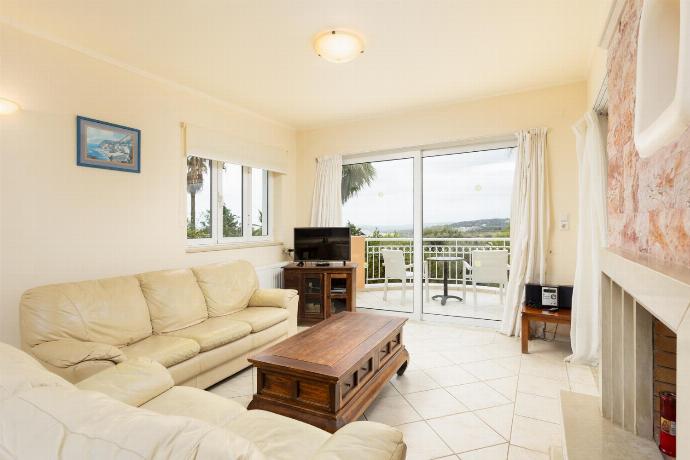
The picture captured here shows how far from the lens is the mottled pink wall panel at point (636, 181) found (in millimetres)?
956

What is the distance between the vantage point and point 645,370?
1.25 metres

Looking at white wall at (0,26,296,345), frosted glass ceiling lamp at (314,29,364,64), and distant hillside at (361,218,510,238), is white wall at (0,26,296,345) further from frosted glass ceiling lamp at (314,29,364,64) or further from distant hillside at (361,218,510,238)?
distant hillside at (361,218,510,238)

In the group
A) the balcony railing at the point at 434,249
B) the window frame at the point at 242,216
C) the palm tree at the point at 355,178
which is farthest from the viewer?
the balcony railing at the point at 434,249

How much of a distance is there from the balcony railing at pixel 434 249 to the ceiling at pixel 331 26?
2293mm

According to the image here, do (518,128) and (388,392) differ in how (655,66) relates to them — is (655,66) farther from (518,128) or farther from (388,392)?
(518,128)

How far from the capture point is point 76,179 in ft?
9.08

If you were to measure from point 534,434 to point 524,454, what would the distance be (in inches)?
9.4

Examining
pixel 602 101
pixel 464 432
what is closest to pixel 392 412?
pixel 464 432

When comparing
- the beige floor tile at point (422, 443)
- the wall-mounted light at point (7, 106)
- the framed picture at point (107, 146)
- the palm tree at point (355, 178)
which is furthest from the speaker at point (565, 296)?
the wall-mounted light at point (7, 106)

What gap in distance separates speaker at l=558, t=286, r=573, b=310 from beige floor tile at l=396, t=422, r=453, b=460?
2202 millimetres

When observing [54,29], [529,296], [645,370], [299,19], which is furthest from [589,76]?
[54,29]

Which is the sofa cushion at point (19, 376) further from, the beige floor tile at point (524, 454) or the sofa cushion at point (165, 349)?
the beige floor tile at point (524, 454)

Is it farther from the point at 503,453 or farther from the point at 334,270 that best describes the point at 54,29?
the point at 503,453

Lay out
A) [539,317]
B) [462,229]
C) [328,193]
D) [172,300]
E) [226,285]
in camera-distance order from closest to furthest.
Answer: [172,300]
[539,317]
[226,285]
[328,193]
[462,229]
